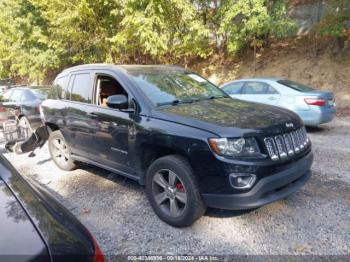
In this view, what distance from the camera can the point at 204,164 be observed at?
9.80 feet

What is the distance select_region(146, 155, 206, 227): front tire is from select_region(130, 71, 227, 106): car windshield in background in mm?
820

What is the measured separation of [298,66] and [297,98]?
19.1ft

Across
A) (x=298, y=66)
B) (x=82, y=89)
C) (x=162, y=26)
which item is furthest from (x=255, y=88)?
(x=298, y=66)

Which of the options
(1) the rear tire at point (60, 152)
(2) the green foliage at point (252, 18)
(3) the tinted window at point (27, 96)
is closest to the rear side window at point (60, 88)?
(1) the rear tire at point (60, 152)

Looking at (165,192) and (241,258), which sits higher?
(165,192)

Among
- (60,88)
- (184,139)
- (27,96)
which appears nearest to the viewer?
(184,139)

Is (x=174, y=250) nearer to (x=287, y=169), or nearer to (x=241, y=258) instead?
(x=241, y=258)

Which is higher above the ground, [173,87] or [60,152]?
[173,87]

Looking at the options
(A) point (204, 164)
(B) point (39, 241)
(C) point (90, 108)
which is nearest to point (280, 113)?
(A) point (204, 164)

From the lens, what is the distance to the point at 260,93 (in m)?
8.13

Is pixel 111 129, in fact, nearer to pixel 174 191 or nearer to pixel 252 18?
pixel 174 191

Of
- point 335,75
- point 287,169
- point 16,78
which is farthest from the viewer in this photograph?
point 16,78

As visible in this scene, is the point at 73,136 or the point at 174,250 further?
the point at 73,136

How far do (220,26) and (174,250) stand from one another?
10.4 metres
